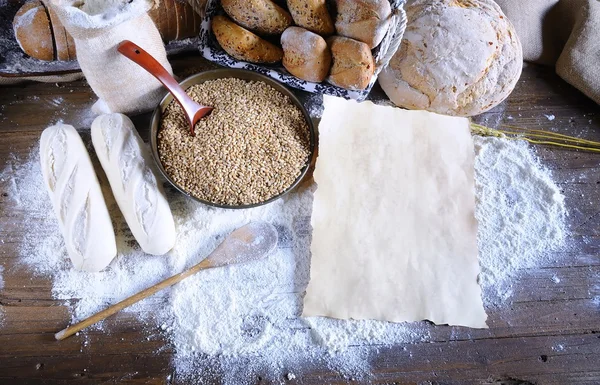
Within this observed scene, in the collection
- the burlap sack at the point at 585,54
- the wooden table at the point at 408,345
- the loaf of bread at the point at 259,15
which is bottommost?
the wooden table at the point at 408,345

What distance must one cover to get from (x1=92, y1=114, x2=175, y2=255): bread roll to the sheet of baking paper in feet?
1.20

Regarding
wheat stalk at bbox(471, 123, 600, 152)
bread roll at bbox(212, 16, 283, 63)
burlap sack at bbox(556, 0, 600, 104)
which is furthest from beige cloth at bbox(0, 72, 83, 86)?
burlap sack at bbox(556, 0, 600, 104)

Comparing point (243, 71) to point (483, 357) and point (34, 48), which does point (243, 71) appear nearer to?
point (34, 48)

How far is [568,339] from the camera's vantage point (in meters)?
1.19

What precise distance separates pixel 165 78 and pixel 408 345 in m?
0.85

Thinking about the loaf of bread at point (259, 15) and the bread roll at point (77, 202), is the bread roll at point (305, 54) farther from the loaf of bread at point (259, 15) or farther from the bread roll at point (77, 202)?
the bread roll at point (77, 202)

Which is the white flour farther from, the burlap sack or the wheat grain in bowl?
the burlap sack

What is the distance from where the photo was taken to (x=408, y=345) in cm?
116

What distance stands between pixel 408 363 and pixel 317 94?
751 mm

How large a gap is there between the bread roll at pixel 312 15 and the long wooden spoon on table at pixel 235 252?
0.51 meters

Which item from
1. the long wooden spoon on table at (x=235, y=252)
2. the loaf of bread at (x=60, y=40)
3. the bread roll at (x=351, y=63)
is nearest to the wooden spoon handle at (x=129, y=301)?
the long wooden spoon on table at (x=235, y=252)

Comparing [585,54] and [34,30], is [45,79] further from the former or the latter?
[585,54]

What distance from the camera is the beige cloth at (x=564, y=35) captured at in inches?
55.2

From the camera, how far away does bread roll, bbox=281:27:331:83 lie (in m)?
1.22
